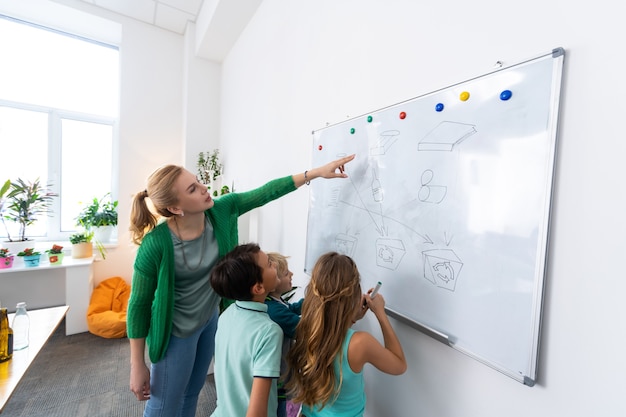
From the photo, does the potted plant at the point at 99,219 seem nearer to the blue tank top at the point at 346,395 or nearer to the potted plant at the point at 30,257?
the potted plant at the point at 30,257

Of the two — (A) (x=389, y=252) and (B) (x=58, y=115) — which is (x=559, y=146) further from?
(B) (x=58, y=115)

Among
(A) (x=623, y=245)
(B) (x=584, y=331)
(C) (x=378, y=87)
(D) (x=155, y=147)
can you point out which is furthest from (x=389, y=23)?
(D) (x=155, y=147)

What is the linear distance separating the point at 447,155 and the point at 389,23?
0.60 metres

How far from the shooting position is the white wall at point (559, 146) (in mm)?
604

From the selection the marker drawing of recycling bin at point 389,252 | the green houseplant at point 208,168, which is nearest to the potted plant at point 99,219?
the green houseplant at point 208,168

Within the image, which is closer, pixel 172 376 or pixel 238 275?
pixel 238 275

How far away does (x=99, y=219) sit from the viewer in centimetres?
347

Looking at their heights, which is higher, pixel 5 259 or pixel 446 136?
pixel 446 136

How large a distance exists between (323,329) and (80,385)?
2.38 meters

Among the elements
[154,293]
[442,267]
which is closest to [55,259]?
[154,293]

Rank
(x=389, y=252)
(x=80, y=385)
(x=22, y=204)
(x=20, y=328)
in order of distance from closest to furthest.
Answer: (x=389, y=252) < (x=20, y=328) < (x=80, y=385) < (x=22, y=204)

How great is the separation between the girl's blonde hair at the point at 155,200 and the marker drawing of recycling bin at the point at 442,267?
3.16 ft

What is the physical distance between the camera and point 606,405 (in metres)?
0.60

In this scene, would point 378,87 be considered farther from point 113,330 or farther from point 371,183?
point 113,330
